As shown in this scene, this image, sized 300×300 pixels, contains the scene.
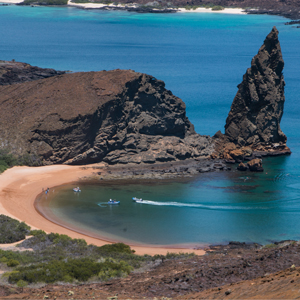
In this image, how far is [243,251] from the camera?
102 feet

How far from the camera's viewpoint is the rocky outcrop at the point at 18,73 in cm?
8200

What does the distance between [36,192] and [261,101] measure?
3202cm

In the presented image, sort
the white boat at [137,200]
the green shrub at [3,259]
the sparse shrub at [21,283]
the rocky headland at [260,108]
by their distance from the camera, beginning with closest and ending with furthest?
1. the sparse shrub at [21,283]
2. the green shrub at [3,259]
3. the white boat at [137,200]
4. the rocky headland at [260,108]

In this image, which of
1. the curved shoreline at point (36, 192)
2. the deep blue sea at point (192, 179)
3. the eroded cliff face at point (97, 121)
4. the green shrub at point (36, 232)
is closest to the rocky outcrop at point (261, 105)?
the deep blue sea at point (192, 179)

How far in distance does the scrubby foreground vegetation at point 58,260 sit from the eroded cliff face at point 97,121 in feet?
62.5

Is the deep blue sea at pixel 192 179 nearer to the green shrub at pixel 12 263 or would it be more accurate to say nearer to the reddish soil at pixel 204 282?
the reddish soil at pixel 204 282

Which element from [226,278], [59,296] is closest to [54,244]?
[59,296]

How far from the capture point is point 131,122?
59.0m

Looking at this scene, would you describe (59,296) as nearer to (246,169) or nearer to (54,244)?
(54,244)

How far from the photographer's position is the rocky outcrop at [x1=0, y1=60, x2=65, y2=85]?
3228 inches

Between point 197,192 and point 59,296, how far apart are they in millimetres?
29911

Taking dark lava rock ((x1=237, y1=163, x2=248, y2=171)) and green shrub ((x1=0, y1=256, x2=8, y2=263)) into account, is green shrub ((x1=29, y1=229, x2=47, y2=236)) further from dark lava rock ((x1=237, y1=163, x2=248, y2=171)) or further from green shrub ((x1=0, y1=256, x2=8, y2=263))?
dark lava rock ((x1=237, y1=163, x2=248, y2=171))

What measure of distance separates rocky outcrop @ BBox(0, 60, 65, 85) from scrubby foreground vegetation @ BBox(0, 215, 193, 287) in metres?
50.0

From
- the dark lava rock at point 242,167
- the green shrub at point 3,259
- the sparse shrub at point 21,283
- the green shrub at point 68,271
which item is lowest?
the dark lava rock at point 242,167
